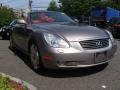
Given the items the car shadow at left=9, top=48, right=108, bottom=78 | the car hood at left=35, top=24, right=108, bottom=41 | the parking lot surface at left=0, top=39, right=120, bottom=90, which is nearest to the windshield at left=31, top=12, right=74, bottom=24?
the car hood at left=35, top=24, right=108, bottom=41

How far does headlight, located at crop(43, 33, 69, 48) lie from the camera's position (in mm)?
6883

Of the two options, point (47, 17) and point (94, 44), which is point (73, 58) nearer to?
point (94, 44)

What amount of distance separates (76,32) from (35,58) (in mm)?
1217

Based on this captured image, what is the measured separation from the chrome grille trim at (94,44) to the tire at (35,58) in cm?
112

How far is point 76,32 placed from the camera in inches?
282

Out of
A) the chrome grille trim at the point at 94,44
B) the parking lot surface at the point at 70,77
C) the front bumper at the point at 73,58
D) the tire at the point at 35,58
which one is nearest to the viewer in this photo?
the parking lot surface at the point at 70,77

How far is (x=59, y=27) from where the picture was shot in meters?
7.61

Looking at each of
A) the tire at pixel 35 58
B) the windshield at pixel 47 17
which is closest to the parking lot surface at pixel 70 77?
the tire at pixel 35 58

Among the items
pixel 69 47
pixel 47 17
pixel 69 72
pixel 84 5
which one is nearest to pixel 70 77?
pixel 69 72

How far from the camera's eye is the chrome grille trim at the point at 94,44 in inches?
273

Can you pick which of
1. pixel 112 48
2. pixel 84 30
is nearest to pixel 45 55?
pixel 84 30

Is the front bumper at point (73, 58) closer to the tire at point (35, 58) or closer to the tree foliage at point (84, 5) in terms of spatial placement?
the tire at point (35, 58)

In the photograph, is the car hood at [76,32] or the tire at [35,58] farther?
the tire at [35,58]

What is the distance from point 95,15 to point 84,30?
86.8 feet
